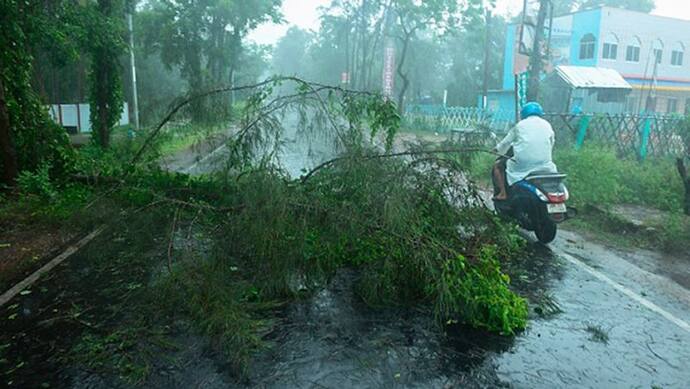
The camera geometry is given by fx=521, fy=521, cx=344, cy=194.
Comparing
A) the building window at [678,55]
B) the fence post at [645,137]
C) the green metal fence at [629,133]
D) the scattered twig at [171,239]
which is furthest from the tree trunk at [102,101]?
the building window at [678,55]

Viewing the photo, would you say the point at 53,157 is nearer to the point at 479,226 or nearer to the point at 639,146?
the point at 479,226

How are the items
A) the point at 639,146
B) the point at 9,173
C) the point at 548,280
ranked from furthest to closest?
the point at 639,146 < the point at 9,173 < the point at 548,280

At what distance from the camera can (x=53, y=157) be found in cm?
888

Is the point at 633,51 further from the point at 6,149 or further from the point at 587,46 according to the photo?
the point at 6,149

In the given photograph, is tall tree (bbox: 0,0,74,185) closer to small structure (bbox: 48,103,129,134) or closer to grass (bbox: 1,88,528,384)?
grass (bbox: 1,88,528,384)

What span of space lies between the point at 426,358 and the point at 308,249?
1391mm

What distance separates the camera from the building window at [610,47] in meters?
34.2

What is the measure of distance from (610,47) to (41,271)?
37124mm

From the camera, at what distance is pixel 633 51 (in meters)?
35.8

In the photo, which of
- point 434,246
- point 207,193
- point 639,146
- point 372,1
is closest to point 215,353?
point 434,246

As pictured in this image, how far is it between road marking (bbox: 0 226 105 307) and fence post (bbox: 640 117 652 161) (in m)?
12.0

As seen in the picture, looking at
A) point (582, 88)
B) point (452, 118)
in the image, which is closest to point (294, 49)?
point (452, 118)

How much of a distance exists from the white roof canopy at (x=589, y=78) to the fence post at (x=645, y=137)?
11.5 meters

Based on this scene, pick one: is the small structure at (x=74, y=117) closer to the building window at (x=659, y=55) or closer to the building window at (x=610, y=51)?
the building window at (x=610, y=51)
